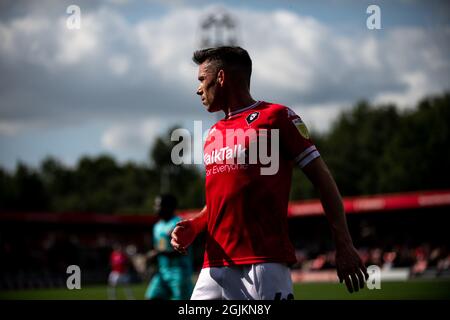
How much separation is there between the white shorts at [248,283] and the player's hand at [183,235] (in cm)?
48

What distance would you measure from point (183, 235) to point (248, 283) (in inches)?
30.9

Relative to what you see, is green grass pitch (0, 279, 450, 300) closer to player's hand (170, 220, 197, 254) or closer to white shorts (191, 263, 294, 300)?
player's hand (170, 220, 197, 254)

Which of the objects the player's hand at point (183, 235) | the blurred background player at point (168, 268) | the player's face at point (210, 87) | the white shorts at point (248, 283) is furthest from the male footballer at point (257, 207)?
the blurred background player at point (168, 268)

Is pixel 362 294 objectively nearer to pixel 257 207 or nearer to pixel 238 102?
pixel 238 102

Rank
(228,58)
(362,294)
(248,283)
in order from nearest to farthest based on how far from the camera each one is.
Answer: (248,283) → (228,58) → (362,294)

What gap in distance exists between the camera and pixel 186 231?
494 cm

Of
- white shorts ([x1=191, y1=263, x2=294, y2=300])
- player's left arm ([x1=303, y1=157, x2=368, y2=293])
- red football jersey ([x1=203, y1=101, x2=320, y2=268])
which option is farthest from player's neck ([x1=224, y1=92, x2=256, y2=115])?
white shorts ([x1=191, y1=263, x2=294, y2=300])

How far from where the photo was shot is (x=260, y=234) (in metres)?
4.35

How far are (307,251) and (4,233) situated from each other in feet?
62.2

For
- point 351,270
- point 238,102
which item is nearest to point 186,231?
point 238,102

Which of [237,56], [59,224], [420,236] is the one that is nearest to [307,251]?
[420,236]

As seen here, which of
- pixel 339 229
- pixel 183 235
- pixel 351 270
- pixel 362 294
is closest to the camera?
pixel 351 270
